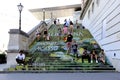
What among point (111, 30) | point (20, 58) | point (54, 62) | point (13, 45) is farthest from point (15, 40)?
point (111, 30)

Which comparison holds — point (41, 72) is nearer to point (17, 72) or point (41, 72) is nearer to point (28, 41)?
point (17, 72)

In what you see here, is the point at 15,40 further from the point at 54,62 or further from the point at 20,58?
the point at 54,62

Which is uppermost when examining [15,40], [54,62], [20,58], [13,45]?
[15,40]

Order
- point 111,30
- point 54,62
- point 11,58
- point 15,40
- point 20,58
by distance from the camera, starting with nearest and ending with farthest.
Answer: point 20,58 → point 111,30 → point 54,62 → point 11,58 → point 15,40

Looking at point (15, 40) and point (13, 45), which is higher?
point (15, 40)

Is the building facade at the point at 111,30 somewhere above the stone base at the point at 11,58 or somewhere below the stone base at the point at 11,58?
above

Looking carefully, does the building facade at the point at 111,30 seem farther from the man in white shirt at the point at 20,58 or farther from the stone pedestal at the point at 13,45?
the stone pedestal at the point at 13,45

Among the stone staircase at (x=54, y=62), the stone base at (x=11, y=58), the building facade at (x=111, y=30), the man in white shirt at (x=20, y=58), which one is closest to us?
the building facade at (x=111, y=30)

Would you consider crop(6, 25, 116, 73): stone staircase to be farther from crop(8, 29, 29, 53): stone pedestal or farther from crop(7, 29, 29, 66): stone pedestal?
crop(8, 29, 29, 53): stone pedestal

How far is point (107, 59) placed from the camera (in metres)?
22.7

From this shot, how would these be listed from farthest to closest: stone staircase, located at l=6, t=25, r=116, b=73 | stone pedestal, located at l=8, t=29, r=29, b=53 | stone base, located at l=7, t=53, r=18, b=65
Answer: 1. stone pedestal, located at l=8, t=29, r=29, b=53
2. stone base, located at l=7, t=53, r=18, b=65
3. stone staircase, located at l=6, t=25, r=116, b=73

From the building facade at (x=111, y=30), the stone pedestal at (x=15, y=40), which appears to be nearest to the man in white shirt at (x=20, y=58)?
the stone pedestal at (x=15, y=40)

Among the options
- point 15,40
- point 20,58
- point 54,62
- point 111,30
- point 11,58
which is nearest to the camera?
point 20,58

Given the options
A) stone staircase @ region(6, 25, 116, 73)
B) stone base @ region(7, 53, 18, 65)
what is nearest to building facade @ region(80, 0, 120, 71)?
stone staircase @ region(6, 25, 116, 73)
